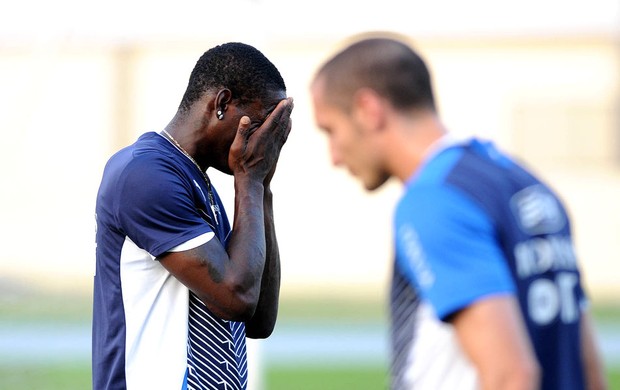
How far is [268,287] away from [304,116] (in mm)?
18124

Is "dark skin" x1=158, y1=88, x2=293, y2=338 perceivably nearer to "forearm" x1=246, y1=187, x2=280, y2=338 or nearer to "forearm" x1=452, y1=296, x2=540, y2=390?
"forearm" x1=246, y1=187, x2=280, y2=338

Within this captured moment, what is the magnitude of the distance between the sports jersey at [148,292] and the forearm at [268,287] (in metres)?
0.44

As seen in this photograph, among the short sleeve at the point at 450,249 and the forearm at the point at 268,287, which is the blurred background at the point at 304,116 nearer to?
the forearm at the point at 268,287

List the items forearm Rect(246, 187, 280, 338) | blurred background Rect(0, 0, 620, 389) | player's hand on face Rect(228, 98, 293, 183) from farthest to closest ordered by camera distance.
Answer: blurred background Rect(0, 0, 620, 389)
forearm Rect(246, 187, 280, 338)
player's hand on face Rect(228, 98, 293, 183)

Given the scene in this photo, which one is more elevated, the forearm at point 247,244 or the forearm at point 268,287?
the forearm at point 247,244

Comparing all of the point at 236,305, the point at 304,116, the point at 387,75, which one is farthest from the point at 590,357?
the point at 304,116

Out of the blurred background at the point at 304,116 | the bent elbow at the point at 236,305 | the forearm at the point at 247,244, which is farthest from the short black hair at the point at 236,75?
the blurred background at the point at 304,116

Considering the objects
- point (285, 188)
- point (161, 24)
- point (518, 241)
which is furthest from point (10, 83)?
point (518, 241)

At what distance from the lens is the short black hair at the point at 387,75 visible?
9.48ft

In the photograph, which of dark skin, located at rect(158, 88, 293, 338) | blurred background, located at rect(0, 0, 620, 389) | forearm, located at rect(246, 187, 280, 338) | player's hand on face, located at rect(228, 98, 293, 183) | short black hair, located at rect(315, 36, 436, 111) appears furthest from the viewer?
blurred background, located at rect(0, 0, 620, 389)

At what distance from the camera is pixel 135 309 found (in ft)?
12.3

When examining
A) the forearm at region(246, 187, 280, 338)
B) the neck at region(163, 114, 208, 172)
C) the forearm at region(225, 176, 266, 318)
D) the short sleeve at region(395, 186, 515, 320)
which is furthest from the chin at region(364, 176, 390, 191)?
the forearm at region(246, 187, 280, 338)

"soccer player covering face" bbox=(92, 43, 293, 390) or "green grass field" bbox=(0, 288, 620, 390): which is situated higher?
"soccer player covering face" bbox=(92, 43, 293, 390)

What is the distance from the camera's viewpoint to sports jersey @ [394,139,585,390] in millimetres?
2666
